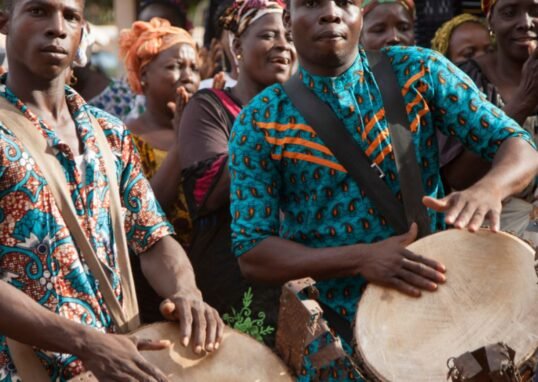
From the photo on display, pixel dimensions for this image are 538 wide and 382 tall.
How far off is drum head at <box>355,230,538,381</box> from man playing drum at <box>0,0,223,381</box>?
20.3 inches

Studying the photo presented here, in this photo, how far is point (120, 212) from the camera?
4.34 metres

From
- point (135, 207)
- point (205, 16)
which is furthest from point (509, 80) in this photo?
point (205, 16)

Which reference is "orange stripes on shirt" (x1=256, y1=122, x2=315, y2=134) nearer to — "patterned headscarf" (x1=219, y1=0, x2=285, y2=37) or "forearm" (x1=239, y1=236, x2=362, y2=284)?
"forearm" (x1=239, y1=236, x2=362, y2=284)

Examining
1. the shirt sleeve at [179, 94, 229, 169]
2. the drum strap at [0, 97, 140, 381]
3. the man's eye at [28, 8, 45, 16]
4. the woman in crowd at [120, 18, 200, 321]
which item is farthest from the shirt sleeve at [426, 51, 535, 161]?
the woman in crowd at [120, 18, 200, 321]

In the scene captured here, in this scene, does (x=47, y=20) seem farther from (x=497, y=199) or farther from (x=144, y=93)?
(x=144, y=93)

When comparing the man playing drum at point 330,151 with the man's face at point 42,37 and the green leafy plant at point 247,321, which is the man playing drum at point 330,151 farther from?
the green leafy plant at point 247,321

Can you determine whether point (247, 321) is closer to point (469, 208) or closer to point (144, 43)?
point (144, 43)

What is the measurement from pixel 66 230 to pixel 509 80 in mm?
2754

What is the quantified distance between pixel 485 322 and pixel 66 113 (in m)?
1.55

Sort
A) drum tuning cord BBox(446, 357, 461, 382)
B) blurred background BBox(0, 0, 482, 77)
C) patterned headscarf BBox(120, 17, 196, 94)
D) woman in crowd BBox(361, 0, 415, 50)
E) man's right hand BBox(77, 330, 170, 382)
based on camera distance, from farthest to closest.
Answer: blurred background BBox(0, 0, 482, 77) < patterned headscarf BBox(120, 17, 196, 94) < woman in crowd BBox(361, 0, 415, 50) < man's right hand BBox(77, 330, 170, 382) < drum tuning cord BBox(446, 357, 461, 382)

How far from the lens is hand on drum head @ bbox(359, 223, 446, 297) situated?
166 inches

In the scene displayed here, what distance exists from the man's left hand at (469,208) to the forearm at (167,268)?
854mm

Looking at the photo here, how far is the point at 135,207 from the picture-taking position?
4520 mm

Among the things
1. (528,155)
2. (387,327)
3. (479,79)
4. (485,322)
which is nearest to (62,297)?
(387,327)
